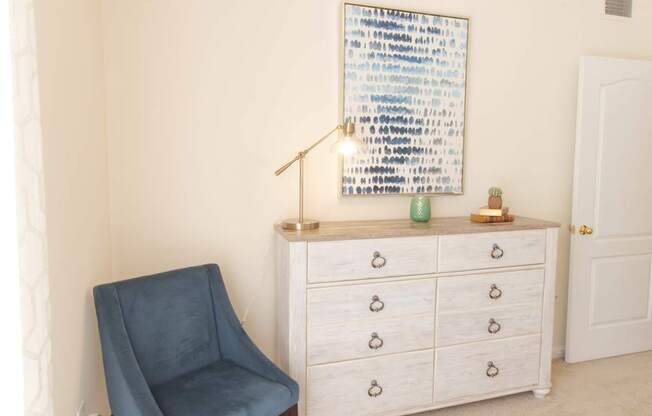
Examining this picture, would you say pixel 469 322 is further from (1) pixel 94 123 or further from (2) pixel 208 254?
(1) pixel 94 123

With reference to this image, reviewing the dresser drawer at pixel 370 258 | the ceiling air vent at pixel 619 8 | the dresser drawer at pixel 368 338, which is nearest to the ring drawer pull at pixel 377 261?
the dresser drawer at pixel 370 258

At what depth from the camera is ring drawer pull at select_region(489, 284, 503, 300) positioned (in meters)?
2.53

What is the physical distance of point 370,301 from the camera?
230cm

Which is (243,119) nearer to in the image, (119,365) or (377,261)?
(377,261)

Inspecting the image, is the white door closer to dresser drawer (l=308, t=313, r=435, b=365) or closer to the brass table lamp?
dresser drawer (l=308, t=313, r=435, b=365)

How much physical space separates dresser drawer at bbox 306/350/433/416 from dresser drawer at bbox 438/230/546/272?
19.5 inches

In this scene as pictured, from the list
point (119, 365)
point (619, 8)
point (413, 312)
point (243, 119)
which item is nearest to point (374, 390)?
point (413, 312)

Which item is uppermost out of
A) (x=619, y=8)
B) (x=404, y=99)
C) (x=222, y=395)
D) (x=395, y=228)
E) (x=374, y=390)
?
(x=619, y=8)

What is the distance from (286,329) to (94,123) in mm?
1264

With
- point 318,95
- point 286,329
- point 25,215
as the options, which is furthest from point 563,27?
point 25,215

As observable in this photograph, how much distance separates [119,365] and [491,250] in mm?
1835

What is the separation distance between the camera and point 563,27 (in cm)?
308

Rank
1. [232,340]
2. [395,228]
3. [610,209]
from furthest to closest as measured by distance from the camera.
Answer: [610,209] → [395,228] → [232,340]

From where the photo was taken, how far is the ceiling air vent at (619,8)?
10.5 feet
